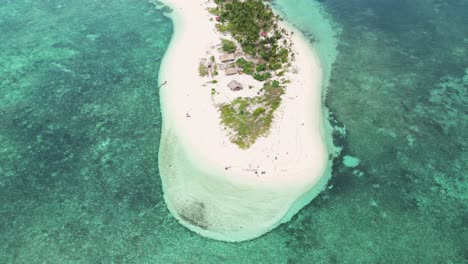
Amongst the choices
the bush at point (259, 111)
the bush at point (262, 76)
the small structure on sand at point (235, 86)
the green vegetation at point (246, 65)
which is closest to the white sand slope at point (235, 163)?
the small structure on sand at point (235, 86)

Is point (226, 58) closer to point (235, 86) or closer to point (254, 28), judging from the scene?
point (235, 86)

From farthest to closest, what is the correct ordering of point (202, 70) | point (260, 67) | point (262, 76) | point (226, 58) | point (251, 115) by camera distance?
point (226, 58), point (202, 70), point (260, 67), point (262, 76), point (251, 115)

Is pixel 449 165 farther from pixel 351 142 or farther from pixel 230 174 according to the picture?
pixel 230 174

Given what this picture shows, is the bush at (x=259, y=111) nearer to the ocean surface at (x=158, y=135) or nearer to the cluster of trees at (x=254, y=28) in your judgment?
the cluster of trees at (x=254, y=28)

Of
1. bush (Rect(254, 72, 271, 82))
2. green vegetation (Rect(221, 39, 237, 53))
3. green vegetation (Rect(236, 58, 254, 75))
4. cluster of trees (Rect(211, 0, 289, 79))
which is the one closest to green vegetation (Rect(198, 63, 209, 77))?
green vegetation (Rect(236, 58, 254, 75))

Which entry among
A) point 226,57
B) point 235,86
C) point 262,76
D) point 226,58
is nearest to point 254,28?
point 226,57

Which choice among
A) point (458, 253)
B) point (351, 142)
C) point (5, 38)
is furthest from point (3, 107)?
point (458, 253)

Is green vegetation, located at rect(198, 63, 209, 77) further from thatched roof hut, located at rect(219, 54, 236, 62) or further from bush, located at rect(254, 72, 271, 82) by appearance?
bush, located at rect(254, 72, 271, 82)
